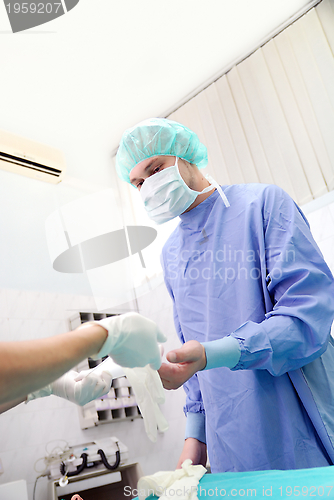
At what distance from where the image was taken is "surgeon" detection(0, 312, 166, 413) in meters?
0.56

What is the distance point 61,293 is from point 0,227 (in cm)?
74

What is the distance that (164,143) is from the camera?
1655 millimetres

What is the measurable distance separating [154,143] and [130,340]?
108cm

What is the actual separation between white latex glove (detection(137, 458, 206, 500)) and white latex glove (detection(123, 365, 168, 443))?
179 millimetres

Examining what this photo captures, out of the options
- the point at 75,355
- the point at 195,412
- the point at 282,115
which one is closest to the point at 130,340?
the point at 75,355

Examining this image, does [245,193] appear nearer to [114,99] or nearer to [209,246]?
[209,246]

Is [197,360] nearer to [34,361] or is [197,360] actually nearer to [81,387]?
[81,387]

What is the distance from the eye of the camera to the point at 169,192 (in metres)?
1.61

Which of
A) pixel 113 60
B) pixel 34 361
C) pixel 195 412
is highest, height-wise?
pixel 113 60

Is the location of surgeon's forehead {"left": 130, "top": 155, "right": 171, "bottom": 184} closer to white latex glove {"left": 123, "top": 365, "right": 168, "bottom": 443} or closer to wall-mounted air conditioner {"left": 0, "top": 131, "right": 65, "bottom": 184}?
white latex glove {"left": 123, "top": 365, "right": 168, "bottom": 443}

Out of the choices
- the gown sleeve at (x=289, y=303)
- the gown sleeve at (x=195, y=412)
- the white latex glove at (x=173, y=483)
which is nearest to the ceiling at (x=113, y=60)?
the gown sleeve at (x=289, y=303)

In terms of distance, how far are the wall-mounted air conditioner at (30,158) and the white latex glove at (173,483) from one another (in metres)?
2.46

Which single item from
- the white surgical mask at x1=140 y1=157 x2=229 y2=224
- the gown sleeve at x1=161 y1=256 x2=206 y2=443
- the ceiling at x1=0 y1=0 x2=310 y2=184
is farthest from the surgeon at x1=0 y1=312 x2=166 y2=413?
the ceiling at x1=0 y1=0 x2=310 y2=184

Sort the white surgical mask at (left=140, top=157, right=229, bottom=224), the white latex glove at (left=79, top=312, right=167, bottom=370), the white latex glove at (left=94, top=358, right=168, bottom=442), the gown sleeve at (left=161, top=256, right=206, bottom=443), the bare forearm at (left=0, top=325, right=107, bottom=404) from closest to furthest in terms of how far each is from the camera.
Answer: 1. the bare forearm at (left=0, top=325, right=107, bottom=404)
2. the white latex glove at (left=79, top=312, right=167, bottom=370)
3. the white latex glove at (left=94, top=358, right=168, bottom=442)
4. the gown sleeve at (left=161, top=256, right=206, bottom=443)
5. the white surgical mask at (left=140, top=157, right=229, bottom=224)
